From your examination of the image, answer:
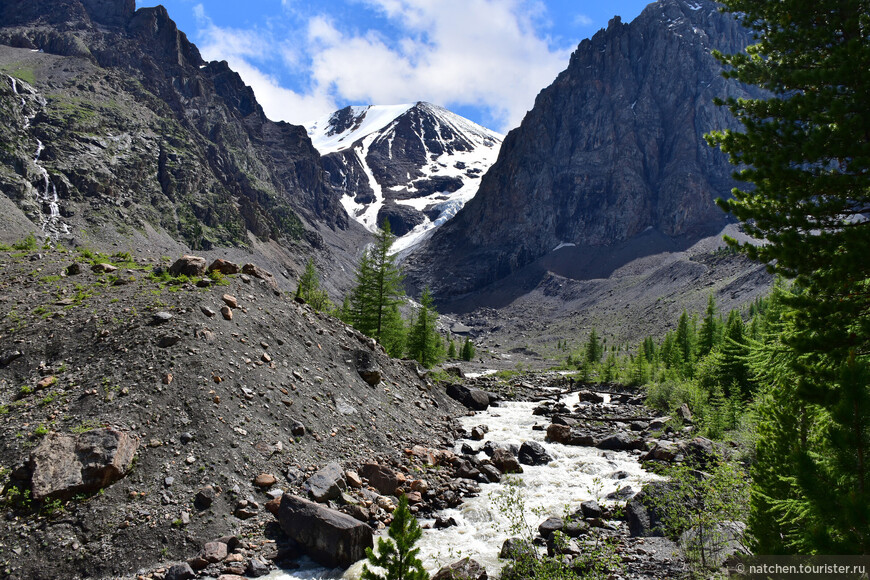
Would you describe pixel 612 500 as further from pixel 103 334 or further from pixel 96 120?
pixel 96 120

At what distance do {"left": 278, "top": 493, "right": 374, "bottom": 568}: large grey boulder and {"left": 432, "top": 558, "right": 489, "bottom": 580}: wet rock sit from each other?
2.31 meters

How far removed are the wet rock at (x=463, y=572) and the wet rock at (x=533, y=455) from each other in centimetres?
1171

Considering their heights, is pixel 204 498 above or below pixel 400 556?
below

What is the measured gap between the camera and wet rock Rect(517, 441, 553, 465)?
22.4 meters

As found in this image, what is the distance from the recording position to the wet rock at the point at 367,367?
80.4 ft

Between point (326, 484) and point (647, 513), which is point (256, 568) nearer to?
point (326, 484)

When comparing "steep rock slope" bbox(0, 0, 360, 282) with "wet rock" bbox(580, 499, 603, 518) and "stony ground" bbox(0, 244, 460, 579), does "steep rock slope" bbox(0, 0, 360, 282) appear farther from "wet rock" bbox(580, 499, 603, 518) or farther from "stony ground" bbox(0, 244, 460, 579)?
"wet rock" bbox(580, 499, 603, 518)

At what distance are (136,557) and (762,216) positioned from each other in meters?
14.9

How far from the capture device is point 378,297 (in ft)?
144

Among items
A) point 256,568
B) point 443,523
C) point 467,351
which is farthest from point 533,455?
point 467,351

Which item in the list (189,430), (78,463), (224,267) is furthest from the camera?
(224,267)

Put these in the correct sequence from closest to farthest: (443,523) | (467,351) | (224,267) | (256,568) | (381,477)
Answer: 1. (256,568)
2. (443,523)
3. (381,477)
4. (224,267)
5. (467,351)

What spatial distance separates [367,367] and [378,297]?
63.0 ft

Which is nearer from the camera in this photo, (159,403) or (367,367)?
(159,403)
